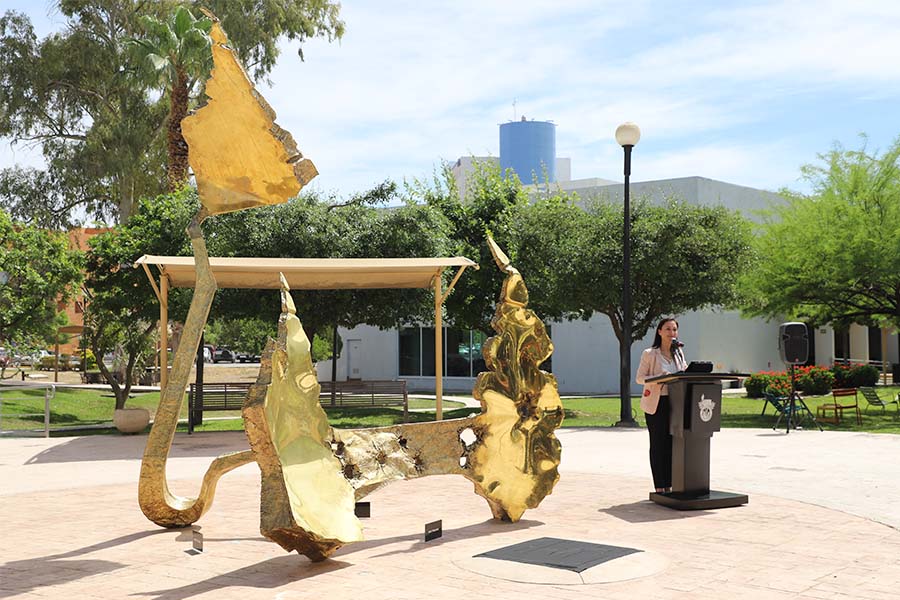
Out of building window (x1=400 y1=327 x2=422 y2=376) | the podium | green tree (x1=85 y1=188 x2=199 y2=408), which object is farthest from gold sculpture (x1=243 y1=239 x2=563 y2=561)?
building window (x1=400 y1=327 x2=422 y2=376)

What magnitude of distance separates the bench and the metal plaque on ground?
11.7 m

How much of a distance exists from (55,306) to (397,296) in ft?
35.0

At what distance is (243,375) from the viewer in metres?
45.7

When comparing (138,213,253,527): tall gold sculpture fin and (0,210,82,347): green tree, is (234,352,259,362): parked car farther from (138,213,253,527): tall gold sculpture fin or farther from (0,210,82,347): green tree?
(138,213,253,527): tall gold sculpture fin

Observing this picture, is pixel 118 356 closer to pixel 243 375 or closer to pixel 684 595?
pixel 243 375

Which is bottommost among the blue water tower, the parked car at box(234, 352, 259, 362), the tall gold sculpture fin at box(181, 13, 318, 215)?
the parked car at box(234, 352, 259, 362)

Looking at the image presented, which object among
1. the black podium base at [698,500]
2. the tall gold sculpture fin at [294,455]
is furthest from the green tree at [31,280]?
the tall gold sculpture fin at [294,455]

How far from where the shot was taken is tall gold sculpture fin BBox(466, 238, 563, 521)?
8.46 m

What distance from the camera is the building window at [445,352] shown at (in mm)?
39844

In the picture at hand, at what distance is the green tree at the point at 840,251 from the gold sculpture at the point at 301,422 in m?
14.3

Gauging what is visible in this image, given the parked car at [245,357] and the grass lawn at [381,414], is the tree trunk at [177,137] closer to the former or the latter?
the grass lawn at [381,414]

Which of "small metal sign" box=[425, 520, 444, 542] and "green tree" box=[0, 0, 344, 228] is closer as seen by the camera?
"small metal sign" box=[425, 520, 444, 542]

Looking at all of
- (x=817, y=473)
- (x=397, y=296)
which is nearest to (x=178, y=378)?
(x=817, y=473)

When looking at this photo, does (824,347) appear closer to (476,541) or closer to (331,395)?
(331,395)
